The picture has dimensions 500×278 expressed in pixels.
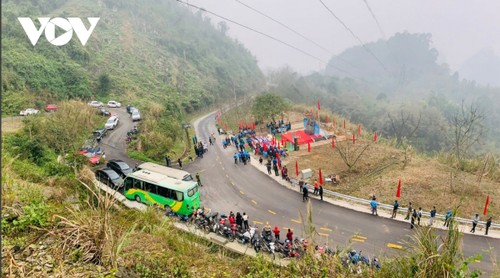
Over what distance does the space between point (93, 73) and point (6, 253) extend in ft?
214

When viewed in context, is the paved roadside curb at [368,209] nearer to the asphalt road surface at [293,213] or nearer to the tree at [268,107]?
the asphalt road surface at [293,213]

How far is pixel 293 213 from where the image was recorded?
20.8m

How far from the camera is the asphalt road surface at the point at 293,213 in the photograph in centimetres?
1697

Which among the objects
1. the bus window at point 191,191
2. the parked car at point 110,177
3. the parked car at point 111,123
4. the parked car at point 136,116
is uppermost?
the parked car at point 136,116

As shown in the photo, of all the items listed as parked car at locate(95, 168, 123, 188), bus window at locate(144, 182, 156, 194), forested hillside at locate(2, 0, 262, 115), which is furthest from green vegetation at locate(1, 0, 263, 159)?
bus window at locate(144, 182, 156, 194)

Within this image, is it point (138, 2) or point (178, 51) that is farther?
point (138, 2)

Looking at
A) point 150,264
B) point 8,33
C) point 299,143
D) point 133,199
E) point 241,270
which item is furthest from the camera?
point 8,33

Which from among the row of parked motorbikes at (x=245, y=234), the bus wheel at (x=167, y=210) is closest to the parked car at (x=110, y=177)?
the bus wheel at (x=167, y=210)

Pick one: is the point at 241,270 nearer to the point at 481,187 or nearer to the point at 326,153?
the point at 481,187

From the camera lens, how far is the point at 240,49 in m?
166

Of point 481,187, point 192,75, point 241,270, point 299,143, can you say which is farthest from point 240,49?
point 241,270

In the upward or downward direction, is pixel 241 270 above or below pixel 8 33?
below

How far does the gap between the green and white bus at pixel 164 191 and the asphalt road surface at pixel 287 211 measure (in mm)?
2931

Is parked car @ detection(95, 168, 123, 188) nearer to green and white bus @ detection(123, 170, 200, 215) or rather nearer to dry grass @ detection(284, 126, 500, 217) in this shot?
green and white bus @ detection(123, 170, 200, 215)
